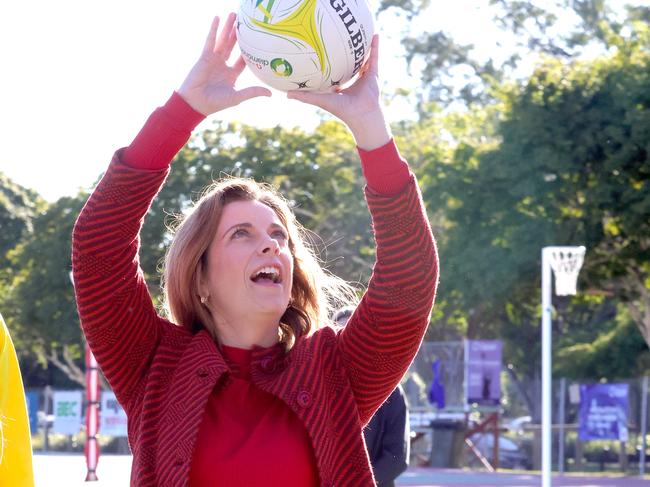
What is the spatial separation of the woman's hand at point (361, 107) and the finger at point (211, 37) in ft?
0.83

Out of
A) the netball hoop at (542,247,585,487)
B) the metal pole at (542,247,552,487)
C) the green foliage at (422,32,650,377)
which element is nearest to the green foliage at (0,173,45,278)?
the green foliage at (422,32,650,377)

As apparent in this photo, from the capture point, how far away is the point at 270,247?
329cm

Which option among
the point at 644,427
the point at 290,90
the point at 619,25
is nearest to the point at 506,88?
the point at 644,427

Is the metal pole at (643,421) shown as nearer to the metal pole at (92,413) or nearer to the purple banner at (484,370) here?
the purple banner at (484,370)

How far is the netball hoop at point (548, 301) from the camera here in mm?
16188

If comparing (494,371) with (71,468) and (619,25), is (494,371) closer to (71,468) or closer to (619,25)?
(71,468)

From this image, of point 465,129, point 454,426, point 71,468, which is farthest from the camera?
point 465,129

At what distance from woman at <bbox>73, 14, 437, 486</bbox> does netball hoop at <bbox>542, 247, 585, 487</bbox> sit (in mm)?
12890

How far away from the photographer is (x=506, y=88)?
85.8ft

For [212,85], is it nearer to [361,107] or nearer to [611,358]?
[361,107]

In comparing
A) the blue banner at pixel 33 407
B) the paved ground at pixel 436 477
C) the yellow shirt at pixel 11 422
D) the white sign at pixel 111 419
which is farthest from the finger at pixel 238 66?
the blue banner at pixel 33 407

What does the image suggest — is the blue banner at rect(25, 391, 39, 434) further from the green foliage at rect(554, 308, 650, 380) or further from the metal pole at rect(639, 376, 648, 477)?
the metal pole at rect(639, 376, 648, 477)

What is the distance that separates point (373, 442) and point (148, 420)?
11.6ft

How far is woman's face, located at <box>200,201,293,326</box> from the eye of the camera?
3268 mm
